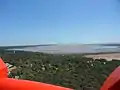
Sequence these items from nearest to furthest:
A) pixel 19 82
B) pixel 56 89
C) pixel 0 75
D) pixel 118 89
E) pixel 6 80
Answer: pixel 118 89, pixel 56 89, pixel 19 82, pixel 6 80, pixel 0 75

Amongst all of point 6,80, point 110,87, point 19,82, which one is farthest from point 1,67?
point 110,87

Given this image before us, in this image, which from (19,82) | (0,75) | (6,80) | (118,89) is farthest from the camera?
(0,75)

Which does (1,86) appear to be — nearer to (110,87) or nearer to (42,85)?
(42,85)

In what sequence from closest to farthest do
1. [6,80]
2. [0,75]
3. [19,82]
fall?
[19,82], [6,80], [0,75]

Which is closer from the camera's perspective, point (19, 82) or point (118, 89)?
point (118, 89)

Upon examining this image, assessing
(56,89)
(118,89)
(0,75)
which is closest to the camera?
(118,89)

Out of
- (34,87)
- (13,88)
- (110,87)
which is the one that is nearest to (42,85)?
(34,87)

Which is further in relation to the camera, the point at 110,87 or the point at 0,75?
the point at 0,75

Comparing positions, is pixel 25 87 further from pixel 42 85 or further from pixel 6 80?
pixel 6 80
